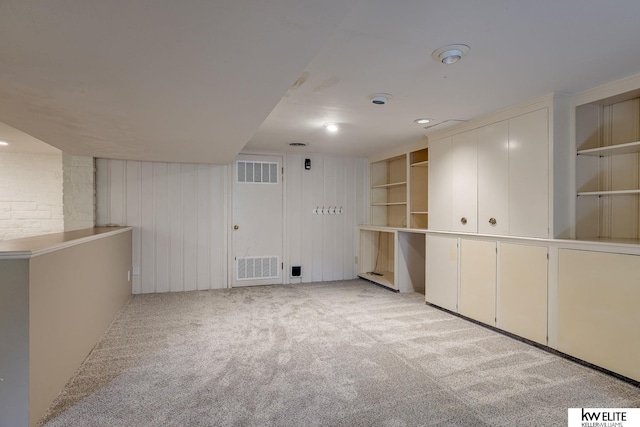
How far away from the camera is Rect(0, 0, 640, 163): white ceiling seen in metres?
1.32

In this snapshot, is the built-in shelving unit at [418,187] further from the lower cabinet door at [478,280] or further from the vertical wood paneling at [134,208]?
the vertical wood paneling at [134,208]

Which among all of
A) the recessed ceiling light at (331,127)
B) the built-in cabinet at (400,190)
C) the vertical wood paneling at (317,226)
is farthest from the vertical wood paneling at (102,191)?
the built-in cabinet at (400,190)

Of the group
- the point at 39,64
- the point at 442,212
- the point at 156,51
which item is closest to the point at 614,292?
the point at 442,212

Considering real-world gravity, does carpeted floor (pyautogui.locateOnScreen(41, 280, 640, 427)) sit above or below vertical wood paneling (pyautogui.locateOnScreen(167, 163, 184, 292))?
below

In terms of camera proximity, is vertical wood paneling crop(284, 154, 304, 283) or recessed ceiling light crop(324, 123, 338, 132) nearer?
recessed ceiling light crop(324, 123, 338, 132)

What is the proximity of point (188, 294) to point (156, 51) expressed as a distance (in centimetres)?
370

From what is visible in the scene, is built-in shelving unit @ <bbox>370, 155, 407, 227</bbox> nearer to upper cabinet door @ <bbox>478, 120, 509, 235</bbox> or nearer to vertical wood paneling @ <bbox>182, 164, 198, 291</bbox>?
upper cabinet door @ <bbox>478, 120, 509, 235</bbox>

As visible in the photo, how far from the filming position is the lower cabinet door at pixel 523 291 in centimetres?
278

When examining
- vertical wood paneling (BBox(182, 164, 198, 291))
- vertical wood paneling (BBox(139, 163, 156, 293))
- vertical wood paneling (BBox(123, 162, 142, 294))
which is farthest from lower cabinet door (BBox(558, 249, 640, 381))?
vertical wood paneling (BBox(123, 162, 142, 294))

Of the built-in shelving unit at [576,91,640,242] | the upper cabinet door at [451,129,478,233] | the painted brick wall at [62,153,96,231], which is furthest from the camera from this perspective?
the painted brick wall at [62,153,96,231]

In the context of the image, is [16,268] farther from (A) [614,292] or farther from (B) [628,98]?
(B) [628,98]

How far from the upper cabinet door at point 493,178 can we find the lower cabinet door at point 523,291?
237 mm

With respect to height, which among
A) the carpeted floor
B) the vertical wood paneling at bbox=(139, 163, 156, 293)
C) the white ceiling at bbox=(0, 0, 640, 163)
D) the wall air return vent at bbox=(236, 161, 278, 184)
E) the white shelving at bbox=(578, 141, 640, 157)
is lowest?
the carpeted floor

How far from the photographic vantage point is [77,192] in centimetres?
425
